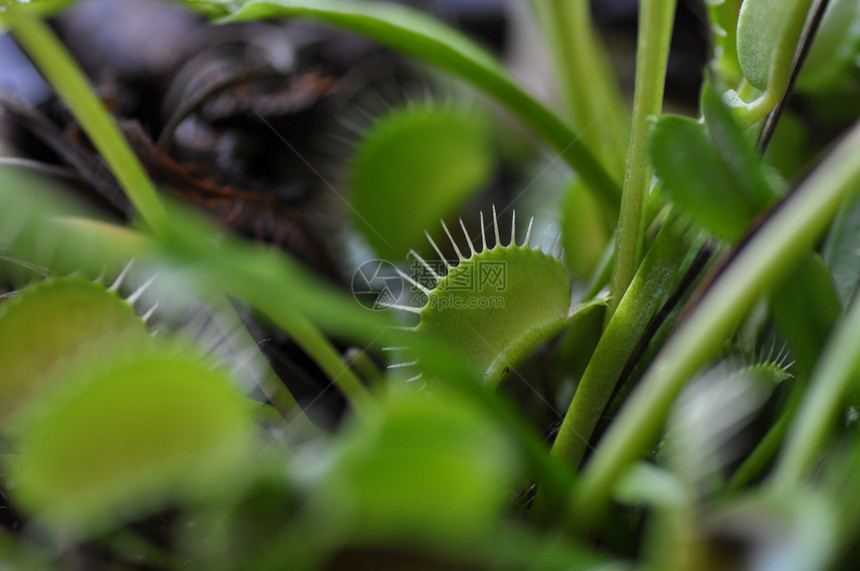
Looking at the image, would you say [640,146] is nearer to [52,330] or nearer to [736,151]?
[736,151]

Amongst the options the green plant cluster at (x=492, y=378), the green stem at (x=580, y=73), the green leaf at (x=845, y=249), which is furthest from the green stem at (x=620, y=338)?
the green stem at (x=580, y=73)

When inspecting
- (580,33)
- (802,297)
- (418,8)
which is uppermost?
(418,8)

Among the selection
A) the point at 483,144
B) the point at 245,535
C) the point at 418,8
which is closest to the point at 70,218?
the point at 245,535

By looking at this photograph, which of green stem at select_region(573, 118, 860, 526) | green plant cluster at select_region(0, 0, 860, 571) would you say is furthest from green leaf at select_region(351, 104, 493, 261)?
green stem at select_region(573, 118, 860, 526)

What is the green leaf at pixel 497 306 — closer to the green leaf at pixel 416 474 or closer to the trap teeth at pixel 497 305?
the trap teeth at pixel 497 305

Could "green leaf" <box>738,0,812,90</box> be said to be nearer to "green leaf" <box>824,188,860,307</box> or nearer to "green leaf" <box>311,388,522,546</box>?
"green leaf" <box>824,188,860,307</box>

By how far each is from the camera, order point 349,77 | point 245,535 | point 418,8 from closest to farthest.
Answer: point 245,535, point 349,77, point 418,8

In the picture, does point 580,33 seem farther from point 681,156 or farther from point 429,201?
point 681,156

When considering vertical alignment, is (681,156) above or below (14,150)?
below
